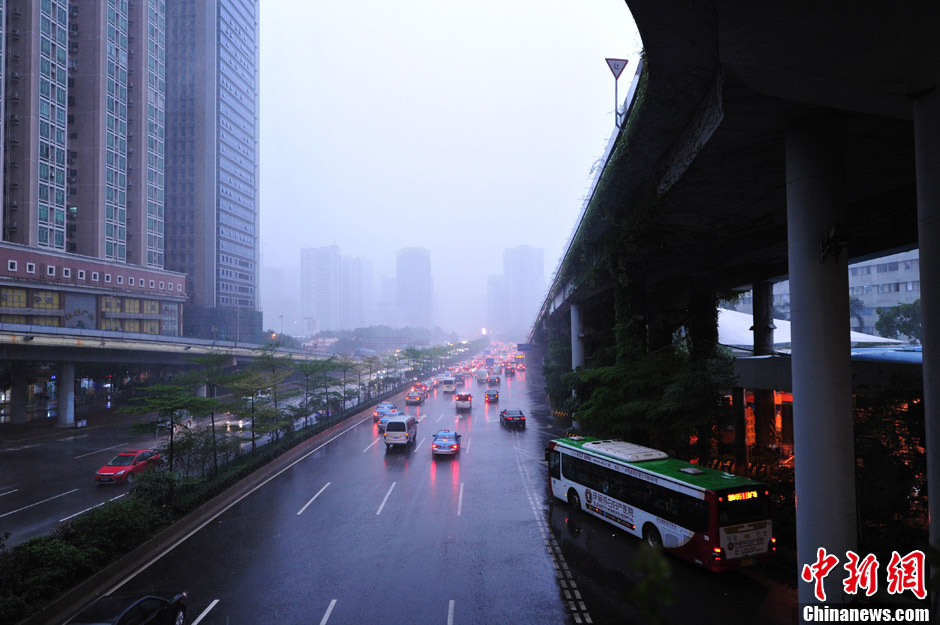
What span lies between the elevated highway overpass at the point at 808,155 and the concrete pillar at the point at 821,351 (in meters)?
0.02

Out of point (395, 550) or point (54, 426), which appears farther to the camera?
point (54, 426)

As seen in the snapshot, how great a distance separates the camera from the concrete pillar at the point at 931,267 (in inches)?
285

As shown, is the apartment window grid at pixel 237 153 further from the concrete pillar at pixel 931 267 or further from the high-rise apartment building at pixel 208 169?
the concrete pillar at pixel 931 267

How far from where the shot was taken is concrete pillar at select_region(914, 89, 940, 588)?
723cm

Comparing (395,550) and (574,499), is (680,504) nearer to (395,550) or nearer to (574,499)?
(574,499)

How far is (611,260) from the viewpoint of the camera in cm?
2258

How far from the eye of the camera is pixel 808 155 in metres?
9.97

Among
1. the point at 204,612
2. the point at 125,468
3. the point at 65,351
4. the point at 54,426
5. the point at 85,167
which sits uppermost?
the point at 85,167

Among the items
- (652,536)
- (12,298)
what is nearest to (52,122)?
(12,298)

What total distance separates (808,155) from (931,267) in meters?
3.53

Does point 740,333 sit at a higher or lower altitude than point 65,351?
higher

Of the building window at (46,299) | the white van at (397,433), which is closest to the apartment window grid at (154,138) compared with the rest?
the building window at (46,299)

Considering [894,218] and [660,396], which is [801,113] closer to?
[894,218]

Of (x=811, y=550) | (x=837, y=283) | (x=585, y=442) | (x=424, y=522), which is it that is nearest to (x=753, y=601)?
(x=811, y=550)
